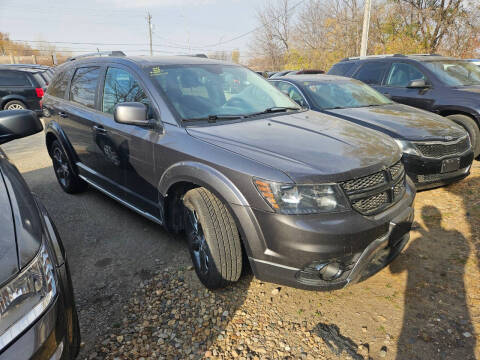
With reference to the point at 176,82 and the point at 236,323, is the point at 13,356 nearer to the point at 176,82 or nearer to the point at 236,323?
the point at 236,323

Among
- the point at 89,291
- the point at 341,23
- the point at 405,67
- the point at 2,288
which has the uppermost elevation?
the point at 341,23

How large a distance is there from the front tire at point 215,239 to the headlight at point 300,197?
1.39ft

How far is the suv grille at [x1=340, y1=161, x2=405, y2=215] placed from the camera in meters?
A: 2.00

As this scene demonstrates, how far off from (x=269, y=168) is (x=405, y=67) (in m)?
5.25

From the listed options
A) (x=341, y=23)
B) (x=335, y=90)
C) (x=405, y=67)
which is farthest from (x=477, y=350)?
(x=341, y=23)

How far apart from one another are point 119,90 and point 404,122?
3.32 meters

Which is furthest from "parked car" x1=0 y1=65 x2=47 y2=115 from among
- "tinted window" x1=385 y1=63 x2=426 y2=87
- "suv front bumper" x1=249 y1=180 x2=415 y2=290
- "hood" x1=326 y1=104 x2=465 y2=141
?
"suv front bumper" x1=249 y1=180 x2=415 y2=290

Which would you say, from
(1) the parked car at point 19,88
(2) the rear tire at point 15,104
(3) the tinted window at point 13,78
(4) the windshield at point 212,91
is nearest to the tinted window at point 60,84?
(4) the windshield at point 212,91

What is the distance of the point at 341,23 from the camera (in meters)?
25.1

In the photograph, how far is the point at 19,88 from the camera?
32.8ft

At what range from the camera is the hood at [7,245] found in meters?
1.14

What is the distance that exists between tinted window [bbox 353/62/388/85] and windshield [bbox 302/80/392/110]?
1.06 meters

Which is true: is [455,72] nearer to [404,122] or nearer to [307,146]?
[404,122]

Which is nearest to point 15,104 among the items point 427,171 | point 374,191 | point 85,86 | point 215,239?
point 85,86
